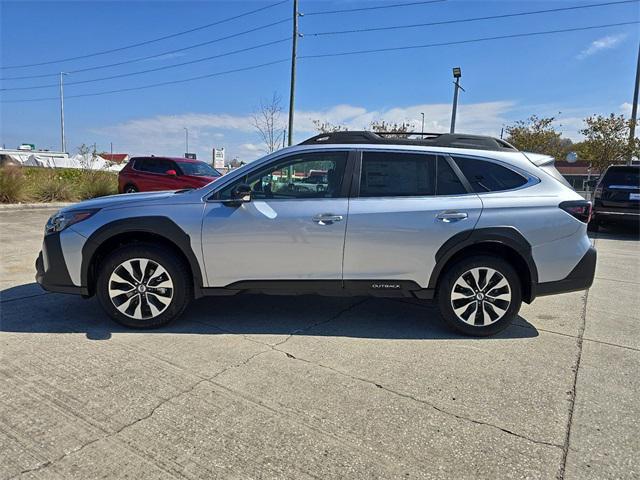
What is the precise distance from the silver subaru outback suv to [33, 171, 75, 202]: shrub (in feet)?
Result: 38.1

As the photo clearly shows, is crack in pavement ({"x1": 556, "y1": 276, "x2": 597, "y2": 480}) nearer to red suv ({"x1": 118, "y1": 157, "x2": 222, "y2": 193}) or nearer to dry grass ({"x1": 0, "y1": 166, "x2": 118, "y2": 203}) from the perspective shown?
red suv ({"x1": 118, "y1": 157, "x2": 222, "y2": 193})

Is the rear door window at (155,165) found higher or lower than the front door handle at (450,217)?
higher

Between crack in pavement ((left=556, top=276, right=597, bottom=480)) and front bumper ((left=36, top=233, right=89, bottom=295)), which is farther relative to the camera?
front bumper ((left=36, top=233, right=89, bottom=295))

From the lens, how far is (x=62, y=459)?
2.16 meters

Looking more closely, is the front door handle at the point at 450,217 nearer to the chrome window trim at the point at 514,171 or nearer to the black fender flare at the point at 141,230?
the chrome window trim at the point at 514,171

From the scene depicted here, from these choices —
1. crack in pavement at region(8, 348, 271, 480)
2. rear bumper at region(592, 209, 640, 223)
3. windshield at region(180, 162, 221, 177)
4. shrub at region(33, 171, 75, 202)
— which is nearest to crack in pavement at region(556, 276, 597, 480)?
crack in pavement at region(8, 348, 271, 480)

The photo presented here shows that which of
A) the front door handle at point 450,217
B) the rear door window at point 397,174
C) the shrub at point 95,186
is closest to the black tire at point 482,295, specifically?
the front door handle at point 450,217

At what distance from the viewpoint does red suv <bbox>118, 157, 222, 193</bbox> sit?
14047mm

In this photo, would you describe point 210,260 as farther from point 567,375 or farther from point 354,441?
point 567,375

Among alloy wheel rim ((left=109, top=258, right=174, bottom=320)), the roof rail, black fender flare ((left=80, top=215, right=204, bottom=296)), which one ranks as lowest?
alloy wheel rim ((left=109, top=258, right=174, bottom=320))

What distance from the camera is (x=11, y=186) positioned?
12.4 metres

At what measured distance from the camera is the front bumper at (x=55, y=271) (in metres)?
3.76

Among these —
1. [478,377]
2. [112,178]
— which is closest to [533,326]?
[478,377]

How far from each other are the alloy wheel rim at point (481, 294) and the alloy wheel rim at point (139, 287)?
8.59 feet
